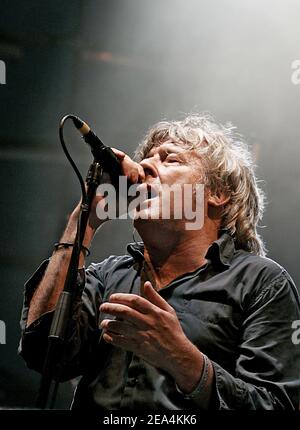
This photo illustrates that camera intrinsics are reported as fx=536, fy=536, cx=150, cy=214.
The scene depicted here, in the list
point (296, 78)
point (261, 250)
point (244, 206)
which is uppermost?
point (296, 78)

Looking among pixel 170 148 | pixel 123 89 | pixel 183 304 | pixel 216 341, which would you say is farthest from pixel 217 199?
pixel 123 89

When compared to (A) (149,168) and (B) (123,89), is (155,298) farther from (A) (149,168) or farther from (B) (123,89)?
(B) (123,89)

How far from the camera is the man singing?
49.2 inches

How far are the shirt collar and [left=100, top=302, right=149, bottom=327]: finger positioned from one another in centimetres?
52

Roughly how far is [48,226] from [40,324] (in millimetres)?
1165

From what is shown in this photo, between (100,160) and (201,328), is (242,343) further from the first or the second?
(100,160)

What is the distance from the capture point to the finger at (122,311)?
118 cm

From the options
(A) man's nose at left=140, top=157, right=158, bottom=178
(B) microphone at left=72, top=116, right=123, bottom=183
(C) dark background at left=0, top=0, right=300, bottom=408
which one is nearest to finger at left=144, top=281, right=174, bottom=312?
(B) microphone at left=72, top=116, right=123, bottom=183

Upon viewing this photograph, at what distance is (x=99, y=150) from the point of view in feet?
4.64

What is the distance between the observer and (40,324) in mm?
1556

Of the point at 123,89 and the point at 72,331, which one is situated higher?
the point at 123,89

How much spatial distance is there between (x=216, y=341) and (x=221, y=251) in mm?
313

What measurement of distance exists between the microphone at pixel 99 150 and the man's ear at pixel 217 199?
0.51 meters

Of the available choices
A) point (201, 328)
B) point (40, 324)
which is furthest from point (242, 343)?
point (40, 324)
